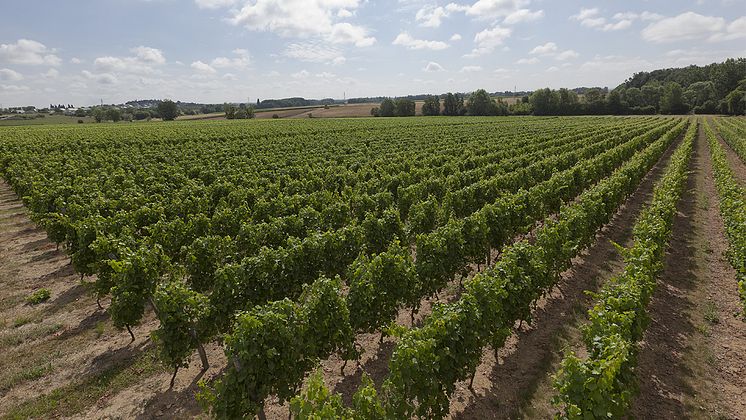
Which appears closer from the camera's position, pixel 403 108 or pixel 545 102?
pixel 545 102

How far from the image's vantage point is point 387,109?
13700cm

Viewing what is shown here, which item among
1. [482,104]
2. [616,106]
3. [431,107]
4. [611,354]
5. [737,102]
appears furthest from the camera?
[431,107]

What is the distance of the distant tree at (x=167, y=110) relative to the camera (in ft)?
442

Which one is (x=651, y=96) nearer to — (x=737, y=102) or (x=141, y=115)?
(x=737, y=102)

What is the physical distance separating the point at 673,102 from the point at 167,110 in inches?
6849

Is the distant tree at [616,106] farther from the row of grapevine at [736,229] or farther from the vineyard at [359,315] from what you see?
the vineyard at [359,315]

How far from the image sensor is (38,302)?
40.5ft

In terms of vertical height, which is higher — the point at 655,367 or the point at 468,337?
the point at 468,337

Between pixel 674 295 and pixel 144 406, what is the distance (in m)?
15.4

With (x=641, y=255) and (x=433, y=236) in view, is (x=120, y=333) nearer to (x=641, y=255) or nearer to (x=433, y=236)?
(x=433, y=236)

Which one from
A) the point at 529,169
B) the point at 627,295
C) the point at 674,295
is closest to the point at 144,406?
the point at 627,295

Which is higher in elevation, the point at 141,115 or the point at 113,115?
the point at 141,115

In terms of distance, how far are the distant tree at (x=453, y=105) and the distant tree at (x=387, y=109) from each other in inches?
750

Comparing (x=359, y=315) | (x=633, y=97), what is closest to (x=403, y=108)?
(x=633, y=97)
